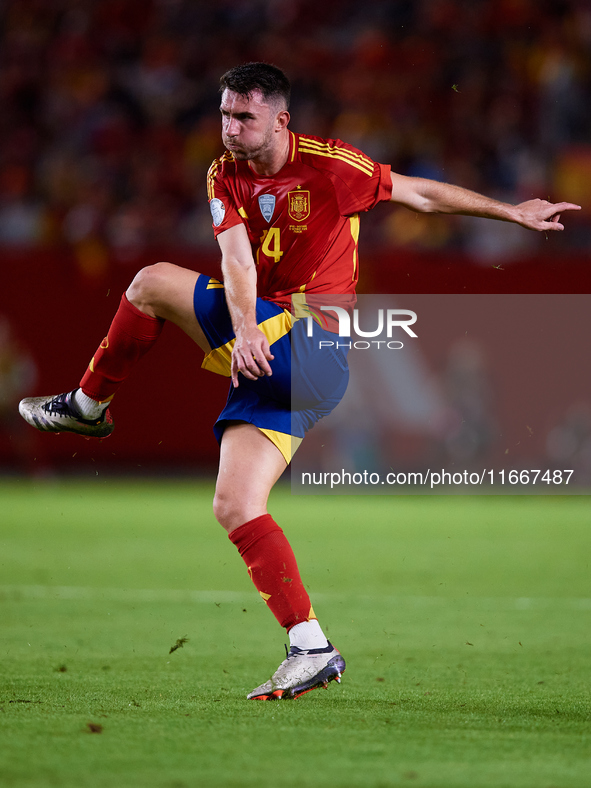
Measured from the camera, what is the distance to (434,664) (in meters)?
4.73

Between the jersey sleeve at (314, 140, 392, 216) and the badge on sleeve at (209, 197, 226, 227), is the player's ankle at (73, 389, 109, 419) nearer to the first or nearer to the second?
the badge on sleeve at (209, 197, 226, 227)

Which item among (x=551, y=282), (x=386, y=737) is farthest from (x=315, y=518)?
(x=386, y=737)

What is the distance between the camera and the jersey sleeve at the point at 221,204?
398cm

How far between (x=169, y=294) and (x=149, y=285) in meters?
0.09

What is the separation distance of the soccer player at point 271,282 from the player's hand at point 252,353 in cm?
6

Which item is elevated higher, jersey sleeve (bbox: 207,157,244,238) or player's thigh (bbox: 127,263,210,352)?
jersey sleeve (bbox: 207,157,244,238)

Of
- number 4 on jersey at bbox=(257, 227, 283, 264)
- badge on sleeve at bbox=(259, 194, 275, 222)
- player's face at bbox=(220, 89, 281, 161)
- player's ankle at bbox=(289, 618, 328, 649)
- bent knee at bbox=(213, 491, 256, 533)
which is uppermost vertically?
player's face at bbox=(220, 89, 281, 161)

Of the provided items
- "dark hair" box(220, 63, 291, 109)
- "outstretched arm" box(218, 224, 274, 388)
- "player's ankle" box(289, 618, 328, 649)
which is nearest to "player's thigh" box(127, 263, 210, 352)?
"outstretched arm" box(218, 224, 274, 388)

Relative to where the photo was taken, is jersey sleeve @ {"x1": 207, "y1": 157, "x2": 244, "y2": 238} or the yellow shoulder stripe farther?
the yellow shoulder stripe

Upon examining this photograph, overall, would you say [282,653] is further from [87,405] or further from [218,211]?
[218,211]

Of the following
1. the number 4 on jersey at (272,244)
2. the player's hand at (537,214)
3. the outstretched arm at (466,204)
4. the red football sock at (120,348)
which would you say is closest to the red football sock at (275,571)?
the red football sock at (120,348)

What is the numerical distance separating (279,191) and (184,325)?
613 millimetres

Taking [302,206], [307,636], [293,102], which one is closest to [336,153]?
[302,206]

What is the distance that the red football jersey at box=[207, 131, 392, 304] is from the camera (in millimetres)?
4051
